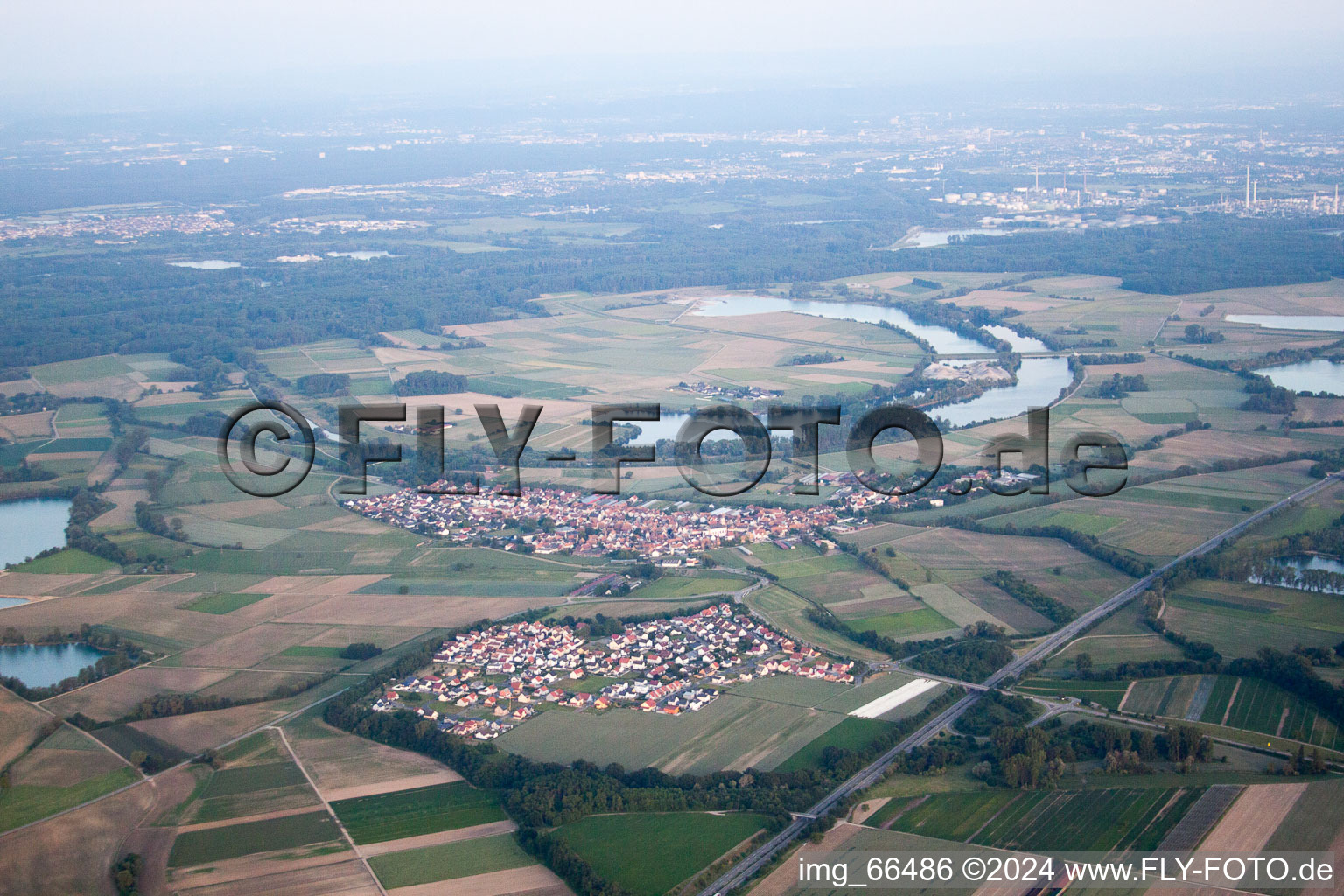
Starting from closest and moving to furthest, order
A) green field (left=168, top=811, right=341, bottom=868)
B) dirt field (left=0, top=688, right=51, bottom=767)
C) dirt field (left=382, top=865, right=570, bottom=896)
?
dirt field (left=382, top=865, right=570, bottom=896)
green field (left=168, top=811, right=341, bottom=868)
dirt field (left=0, top=688, right=51, bottom=767)

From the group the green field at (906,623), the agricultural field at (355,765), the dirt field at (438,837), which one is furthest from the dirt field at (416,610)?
the dirt field at (438,837)

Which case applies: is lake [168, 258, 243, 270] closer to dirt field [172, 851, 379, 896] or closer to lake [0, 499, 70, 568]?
lake [0, 499, 70, 568]

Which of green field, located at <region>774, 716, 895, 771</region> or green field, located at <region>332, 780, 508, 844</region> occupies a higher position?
green field, located at <region>774, 716, 895, 771</region>

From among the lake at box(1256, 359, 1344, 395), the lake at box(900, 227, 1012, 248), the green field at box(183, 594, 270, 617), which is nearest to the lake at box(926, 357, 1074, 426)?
the lake at box(1256, 359, 1344, 395)

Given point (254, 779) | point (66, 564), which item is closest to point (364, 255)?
point (66, 564)

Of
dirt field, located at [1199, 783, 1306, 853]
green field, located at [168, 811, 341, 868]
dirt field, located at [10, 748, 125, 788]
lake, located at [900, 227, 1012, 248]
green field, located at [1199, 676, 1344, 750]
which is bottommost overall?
green field, located at [168, 811, 341, 868]

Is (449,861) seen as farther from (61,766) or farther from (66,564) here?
(66,564)

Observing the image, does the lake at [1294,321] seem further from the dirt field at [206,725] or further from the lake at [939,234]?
the dirt field at [206,725]
